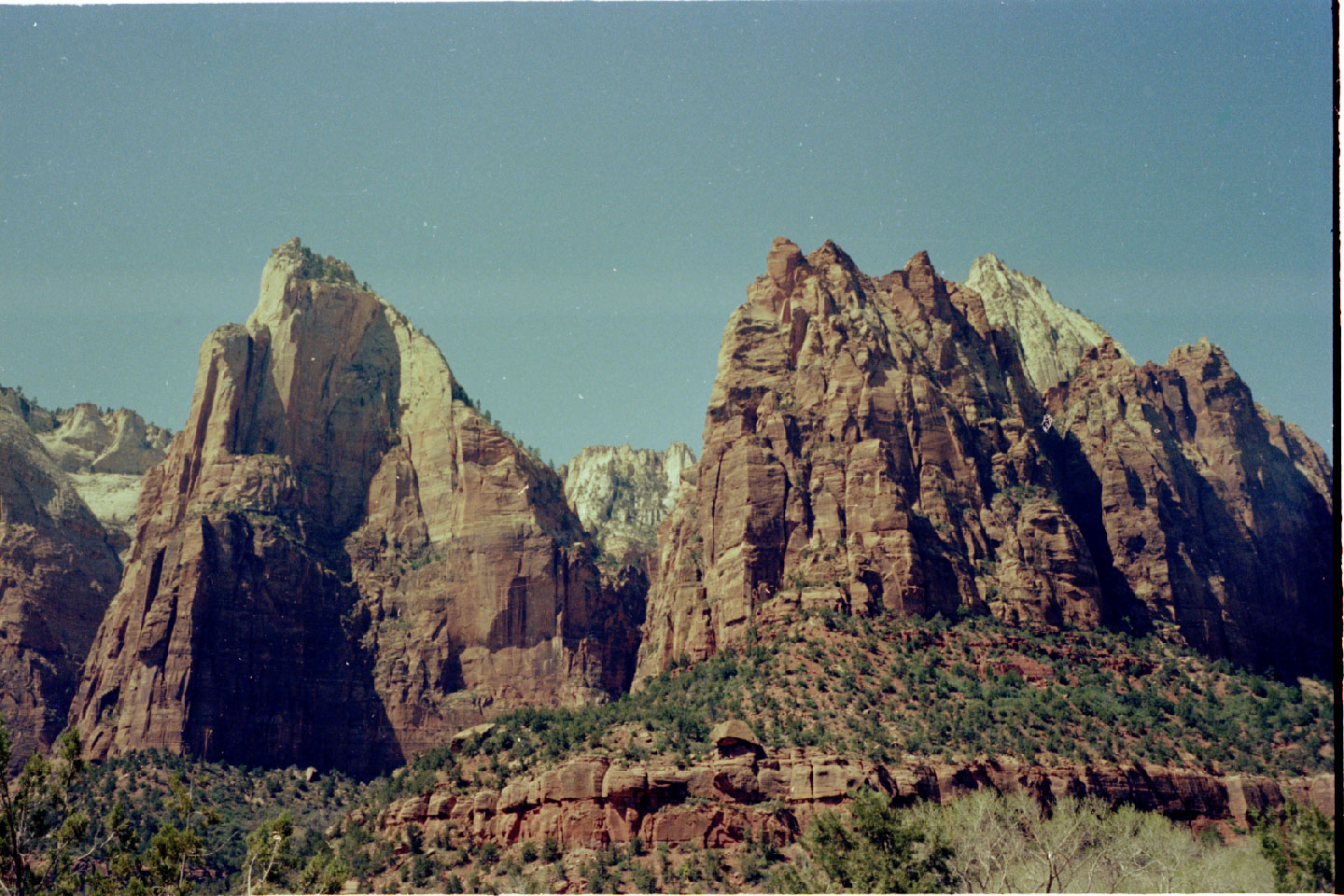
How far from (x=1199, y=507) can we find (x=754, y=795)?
63150 millimetres

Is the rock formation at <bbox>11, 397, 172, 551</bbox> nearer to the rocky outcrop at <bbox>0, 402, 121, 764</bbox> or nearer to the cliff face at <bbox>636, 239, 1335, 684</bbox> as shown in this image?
the rocky outcrop at <bbox>0, 402, 121, 764</bbox>

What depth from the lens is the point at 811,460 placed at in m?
113

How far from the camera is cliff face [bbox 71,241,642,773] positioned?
125 m

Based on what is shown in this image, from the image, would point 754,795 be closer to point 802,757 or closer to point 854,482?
point 802,757

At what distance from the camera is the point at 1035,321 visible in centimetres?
16712

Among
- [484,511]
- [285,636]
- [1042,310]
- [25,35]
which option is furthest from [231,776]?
[1042,310]

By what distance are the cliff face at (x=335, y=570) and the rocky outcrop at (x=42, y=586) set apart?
566 cm

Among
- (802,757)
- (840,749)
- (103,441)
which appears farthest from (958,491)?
(103,441)

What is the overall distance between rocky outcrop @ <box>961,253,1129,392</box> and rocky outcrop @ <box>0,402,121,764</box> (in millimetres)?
98777

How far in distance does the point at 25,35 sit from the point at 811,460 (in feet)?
211

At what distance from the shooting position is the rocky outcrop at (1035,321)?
523 feet

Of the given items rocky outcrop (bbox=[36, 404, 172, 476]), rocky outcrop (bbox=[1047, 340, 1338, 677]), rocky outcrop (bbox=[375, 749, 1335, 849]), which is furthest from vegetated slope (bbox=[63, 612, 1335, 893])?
rocky outcrop (bbox=[36, 404, 172, 476])

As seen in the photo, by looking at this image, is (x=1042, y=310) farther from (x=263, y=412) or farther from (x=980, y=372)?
(x=263, y=412)

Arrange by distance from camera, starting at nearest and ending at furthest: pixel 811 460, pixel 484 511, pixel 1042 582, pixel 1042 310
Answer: pixel 1042 582 < pixel 811 460 < pixel 484 511 < pixel 1042 310
